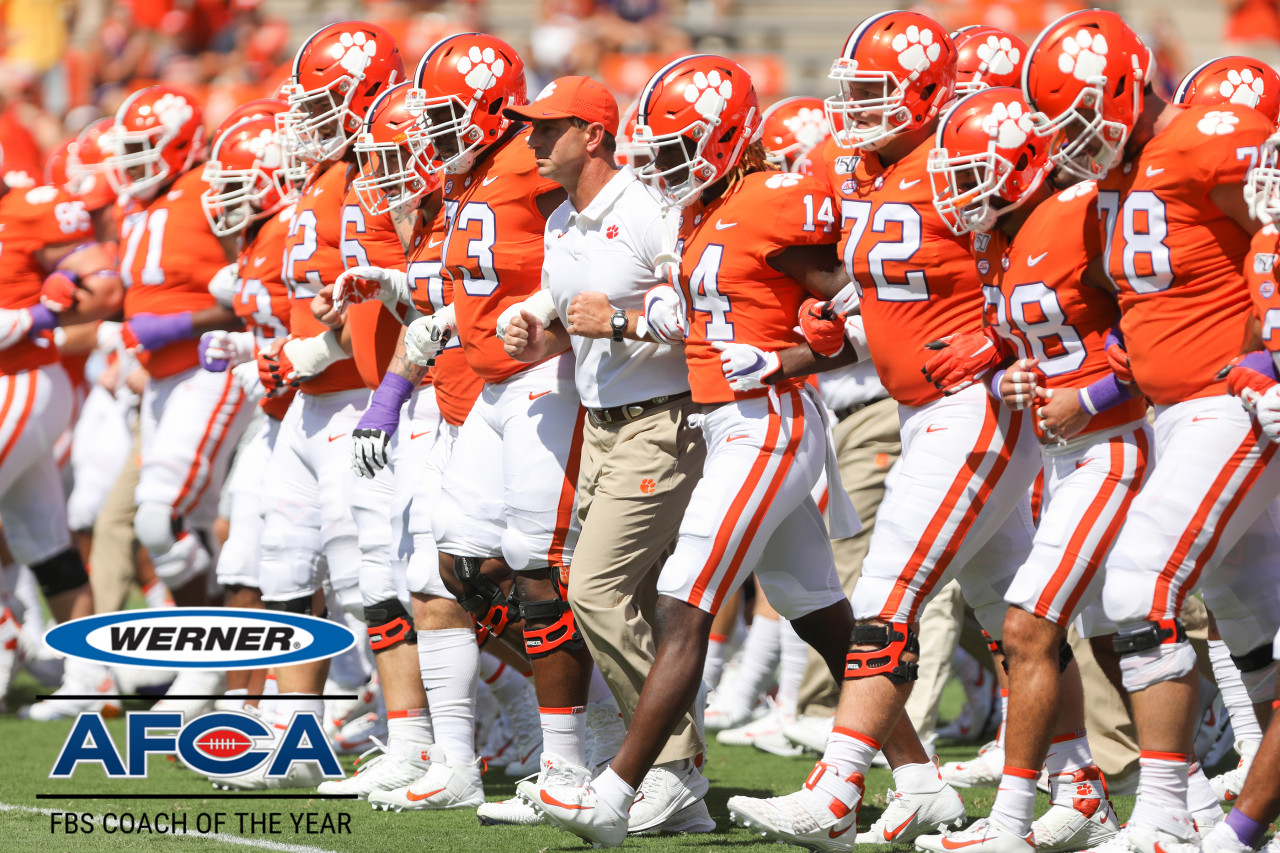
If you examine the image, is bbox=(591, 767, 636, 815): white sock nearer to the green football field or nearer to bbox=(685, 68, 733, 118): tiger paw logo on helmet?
the green football field

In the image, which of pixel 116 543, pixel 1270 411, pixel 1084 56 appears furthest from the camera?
pixel 116 543

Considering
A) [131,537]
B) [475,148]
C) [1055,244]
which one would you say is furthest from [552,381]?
[131,537]

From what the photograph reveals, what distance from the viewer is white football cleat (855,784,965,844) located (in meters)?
4.60

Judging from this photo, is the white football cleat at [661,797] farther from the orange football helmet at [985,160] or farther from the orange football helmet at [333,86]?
the orange football helmet at [333,86]

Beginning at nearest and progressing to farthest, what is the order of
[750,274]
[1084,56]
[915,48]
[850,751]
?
[1084,56], [850,751], [750,274], [915,48]

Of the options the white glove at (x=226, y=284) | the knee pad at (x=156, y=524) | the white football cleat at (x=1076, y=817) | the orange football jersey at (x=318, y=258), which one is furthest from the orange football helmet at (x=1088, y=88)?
the knee pad at (x=156, y=524)

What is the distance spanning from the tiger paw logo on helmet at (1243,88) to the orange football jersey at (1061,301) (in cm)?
83

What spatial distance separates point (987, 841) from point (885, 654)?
0.54m

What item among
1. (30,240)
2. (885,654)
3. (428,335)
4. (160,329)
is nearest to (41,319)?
(30,240)

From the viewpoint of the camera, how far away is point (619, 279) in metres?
4.87

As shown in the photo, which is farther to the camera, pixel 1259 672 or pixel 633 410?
pixel 633 410

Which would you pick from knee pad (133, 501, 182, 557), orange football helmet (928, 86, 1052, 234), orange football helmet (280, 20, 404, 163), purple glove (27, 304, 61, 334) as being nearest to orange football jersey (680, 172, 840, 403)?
orange football helmet (928, 86, 1052, 234)

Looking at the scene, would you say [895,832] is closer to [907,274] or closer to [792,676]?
[907,274]

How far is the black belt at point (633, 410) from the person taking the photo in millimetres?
4898
